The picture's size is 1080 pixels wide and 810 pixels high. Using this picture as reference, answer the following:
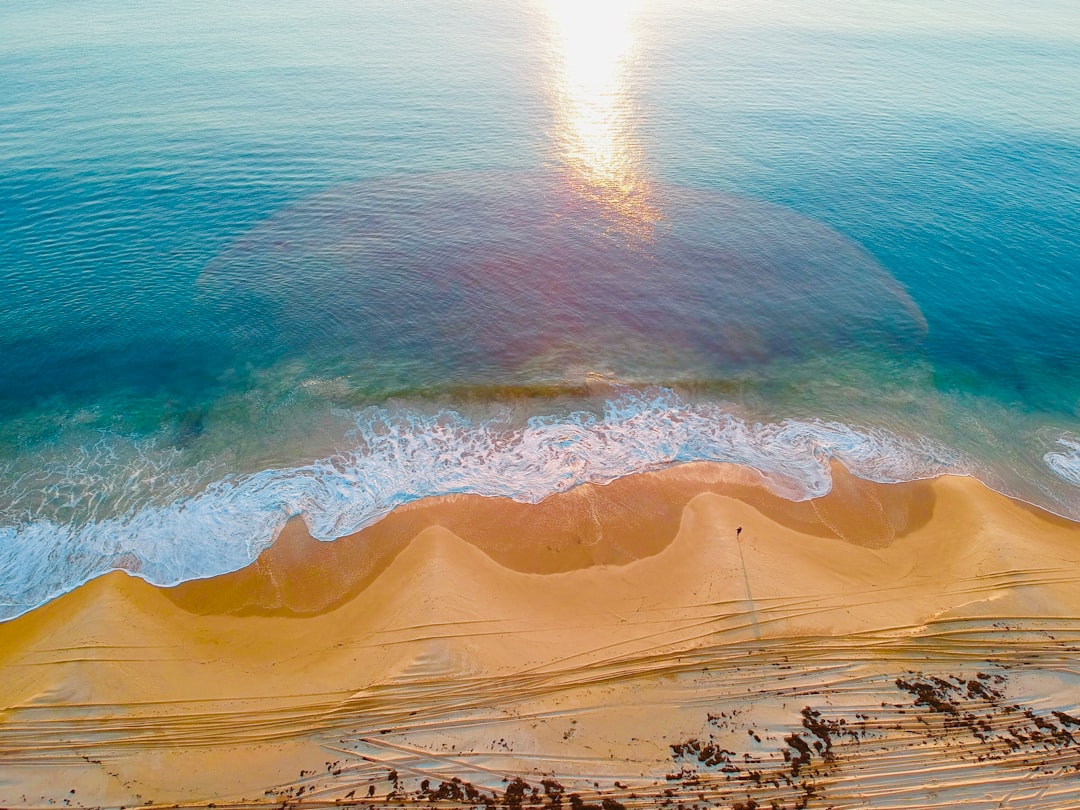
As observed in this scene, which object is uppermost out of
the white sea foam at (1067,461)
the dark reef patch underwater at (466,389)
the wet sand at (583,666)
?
the dark reef patch underwater at (466,389)

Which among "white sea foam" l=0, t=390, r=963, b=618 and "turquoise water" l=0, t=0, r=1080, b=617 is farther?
"turquoise water" l=0, t=0, r=1080, b=617

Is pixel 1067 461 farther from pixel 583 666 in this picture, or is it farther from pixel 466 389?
pixel 466 389

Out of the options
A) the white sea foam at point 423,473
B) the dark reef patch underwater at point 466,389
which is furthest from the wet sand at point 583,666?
the dark reef patch underwater at point 466,389

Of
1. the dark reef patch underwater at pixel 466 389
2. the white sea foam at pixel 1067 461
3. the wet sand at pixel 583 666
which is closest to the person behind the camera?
the wet sand at pixel 583 666

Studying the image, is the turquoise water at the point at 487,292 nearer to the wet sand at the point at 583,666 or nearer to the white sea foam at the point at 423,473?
the white sea foam at the point at 423,473

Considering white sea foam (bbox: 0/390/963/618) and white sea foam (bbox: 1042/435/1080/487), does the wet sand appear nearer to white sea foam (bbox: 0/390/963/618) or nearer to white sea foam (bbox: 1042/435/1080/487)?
white sea foam (bbox: 0/390/963/618)

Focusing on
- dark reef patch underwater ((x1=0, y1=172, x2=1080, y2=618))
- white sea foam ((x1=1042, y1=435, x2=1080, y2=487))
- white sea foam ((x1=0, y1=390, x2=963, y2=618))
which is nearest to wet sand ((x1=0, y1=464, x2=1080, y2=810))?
white sea foam ((x1=0, y1=390, x2=963, y2=618))

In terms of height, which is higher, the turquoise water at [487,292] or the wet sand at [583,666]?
the turquoise water at [487,292]

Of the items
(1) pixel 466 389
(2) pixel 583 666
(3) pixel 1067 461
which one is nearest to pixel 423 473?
(1) pixel 466 389
